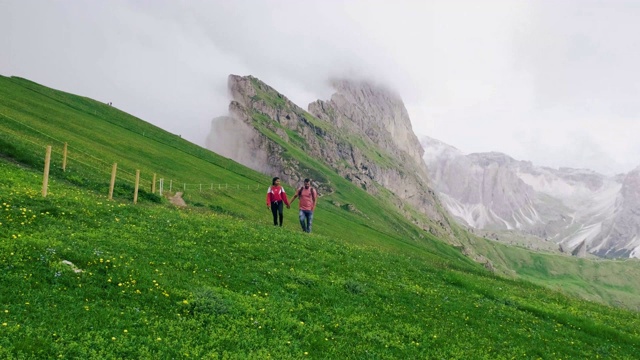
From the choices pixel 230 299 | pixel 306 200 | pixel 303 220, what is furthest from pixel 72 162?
pixel 230 299

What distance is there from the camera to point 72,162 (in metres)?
48.3

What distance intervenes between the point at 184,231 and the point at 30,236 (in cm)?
869

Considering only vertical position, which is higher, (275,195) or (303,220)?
(275,195)

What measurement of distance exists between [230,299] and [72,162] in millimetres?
39485

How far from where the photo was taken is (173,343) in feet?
43.9

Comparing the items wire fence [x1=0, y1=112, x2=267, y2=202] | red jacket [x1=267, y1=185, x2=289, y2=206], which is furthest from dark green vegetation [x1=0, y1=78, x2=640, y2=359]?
wire fence [x1=0, y1=112, x2=267, y2=202]

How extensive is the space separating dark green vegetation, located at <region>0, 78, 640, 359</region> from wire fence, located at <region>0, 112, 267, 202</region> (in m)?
7.16

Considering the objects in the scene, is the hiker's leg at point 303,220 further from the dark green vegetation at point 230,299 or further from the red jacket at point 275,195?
the dark green vegetation at point 230,299

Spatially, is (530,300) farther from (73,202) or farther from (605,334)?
(73,202)

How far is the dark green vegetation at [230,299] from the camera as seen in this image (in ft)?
44.3

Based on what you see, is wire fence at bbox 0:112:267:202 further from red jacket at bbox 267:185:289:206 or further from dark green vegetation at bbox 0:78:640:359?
red jacket at bbox 267:185:289:206

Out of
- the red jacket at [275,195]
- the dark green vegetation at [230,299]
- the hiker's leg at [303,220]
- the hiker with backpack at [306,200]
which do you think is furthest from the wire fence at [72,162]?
the hiker's leg at [303,220]

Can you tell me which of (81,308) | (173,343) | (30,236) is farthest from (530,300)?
(30,236)

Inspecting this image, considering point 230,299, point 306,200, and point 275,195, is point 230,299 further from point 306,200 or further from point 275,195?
point 306,200
